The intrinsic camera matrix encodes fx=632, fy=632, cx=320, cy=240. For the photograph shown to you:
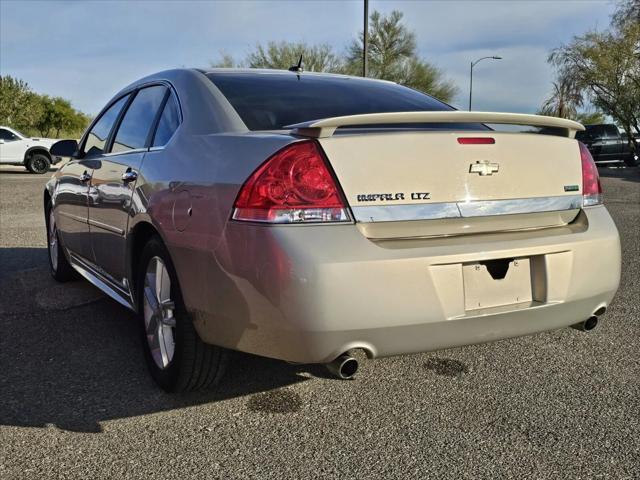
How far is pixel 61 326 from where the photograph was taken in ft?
13.1

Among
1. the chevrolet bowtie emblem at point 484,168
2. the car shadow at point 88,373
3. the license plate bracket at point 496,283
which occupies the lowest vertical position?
the car shadow at point 88,373

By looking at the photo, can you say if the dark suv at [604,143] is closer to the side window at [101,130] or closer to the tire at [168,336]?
the side window at [101,130]

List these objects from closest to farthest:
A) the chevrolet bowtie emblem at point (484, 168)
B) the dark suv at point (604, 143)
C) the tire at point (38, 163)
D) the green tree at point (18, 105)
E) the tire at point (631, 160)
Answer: the chevrolet bowtie emblem at point (484, 168) < the tire at point (38, 163) < the dark suv at point (604, 143) < the tire at point (631, 160) < the green tree at point (18, 105)

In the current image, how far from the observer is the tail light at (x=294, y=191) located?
86.5 inches

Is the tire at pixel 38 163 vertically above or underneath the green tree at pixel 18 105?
underneath

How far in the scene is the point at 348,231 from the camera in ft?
7.19

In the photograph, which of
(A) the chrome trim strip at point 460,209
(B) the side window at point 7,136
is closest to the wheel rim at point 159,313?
(A) the chrome trim strip at point 460,209

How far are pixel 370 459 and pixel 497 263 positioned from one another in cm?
Result: 87

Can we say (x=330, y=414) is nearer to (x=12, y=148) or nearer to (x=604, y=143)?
(x=12, y=148)

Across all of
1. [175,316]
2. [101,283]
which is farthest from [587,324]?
[101,283]

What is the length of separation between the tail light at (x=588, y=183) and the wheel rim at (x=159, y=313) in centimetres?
186

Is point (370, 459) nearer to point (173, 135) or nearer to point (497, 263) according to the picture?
point (497, 263)

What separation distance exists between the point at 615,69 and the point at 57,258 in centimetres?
2902

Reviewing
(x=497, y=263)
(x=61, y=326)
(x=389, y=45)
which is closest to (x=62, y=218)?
(x=61, y=326)
